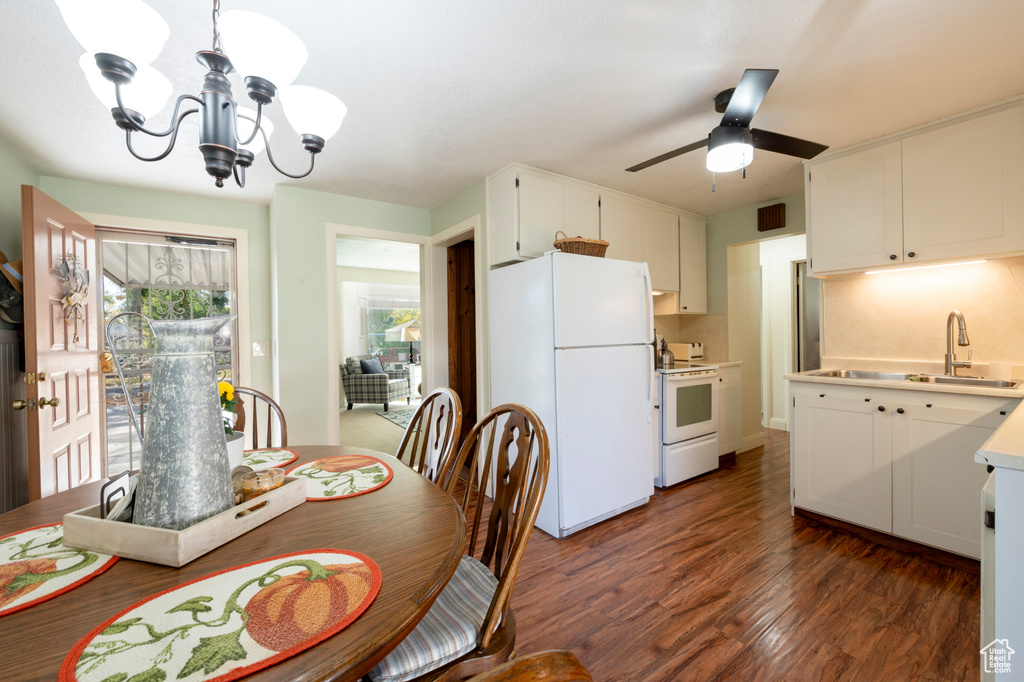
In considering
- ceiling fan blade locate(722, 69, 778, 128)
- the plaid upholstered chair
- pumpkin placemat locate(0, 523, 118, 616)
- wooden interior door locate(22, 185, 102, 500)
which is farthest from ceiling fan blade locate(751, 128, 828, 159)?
the plaid upholstered chair

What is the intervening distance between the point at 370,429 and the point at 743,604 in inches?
186

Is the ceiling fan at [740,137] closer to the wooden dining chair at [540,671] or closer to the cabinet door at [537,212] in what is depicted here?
the cabinet door at [537,212]

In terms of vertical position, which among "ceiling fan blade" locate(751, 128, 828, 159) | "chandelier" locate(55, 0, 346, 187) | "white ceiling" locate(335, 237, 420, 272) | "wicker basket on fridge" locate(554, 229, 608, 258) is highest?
"white ceiling" locate(335, 237, 420, 272)

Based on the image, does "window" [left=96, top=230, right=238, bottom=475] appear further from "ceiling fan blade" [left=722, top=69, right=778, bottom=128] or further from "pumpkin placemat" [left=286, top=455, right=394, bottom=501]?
"ceiling fan blade" [left=722, top=69, right=778, bottom=128]

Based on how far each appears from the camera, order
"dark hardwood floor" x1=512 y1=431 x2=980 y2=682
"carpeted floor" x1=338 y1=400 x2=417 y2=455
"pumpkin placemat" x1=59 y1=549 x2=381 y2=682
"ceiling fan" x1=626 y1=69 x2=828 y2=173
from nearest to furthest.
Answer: "pumpkin placemat" x1=59 y1=549 x2=381 y2=682, "dark hardwood floor" x1=512 y1=431 x2=980 y2=682, "ceiling fan" x1=626 y1=69 x2=828 y2=173, "carpeted floor" x1=338 y1=400 x2=417 y2=455

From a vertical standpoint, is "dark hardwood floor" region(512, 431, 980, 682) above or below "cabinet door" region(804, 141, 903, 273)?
below

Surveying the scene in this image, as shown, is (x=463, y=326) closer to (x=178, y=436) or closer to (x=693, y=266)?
(x=693, y=266)

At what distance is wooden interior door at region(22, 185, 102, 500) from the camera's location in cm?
203

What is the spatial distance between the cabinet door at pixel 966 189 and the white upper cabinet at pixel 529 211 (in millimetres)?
1911

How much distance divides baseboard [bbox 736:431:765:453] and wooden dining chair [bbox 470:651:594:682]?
4.20 m

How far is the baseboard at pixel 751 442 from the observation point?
161 inches

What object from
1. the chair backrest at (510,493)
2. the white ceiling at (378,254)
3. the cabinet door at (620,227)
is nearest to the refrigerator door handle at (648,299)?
the cabinet door at (620,227)

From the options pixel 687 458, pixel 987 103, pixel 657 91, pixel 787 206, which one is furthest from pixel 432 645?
pixel 787 206

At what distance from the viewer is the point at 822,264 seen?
2.70 metres
